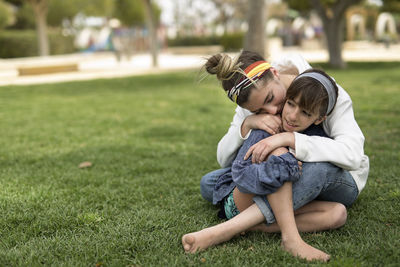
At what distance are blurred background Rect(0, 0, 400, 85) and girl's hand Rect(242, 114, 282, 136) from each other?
36.3 inches

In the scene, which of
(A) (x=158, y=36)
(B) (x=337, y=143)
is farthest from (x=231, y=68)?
(A) (x=158, y=36)

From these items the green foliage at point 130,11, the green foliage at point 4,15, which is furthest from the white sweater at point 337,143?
the green foliage at point 130,11

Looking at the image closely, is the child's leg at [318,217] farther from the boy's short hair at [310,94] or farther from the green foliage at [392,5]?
the green foliage at [392,5]

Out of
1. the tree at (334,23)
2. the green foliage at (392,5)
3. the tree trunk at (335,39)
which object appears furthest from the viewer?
the green foliage at (392,5)

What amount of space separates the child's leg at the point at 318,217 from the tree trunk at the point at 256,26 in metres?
9.45

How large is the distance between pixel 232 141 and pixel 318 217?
24.9 inches

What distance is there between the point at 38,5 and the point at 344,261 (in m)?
20.5

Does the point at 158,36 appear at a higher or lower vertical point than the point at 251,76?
higher

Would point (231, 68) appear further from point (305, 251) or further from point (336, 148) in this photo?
point (305, 251)

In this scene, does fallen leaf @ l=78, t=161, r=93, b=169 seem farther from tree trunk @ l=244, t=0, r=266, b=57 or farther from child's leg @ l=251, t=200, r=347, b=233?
tree trunk @ l=244, t=0, r=266, b=57

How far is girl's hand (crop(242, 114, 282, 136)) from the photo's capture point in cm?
240

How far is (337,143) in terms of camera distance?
2.30 m

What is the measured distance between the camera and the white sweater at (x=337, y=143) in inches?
89.9

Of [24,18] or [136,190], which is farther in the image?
[24,18]
